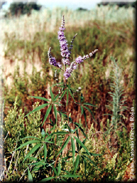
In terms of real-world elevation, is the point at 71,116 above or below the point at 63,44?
below

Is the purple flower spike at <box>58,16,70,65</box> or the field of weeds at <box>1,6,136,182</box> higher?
the purple flower spike at <box>58,16,70,65</box>

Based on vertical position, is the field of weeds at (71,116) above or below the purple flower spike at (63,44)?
below

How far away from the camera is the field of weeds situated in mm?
1540

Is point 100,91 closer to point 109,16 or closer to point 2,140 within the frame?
point 2,140

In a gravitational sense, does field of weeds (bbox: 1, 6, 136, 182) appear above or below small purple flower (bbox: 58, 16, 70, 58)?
below

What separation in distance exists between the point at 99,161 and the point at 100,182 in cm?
19

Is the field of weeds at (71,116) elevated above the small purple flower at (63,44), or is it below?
below

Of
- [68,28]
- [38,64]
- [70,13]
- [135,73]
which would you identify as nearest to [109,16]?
[70,13]

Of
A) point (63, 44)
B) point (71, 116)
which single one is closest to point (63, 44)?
point (63, 44)

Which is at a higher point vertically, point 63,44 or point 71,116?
point 63,44

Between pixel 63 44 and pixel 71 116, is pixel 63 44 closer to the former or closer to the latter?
pixel 63 44

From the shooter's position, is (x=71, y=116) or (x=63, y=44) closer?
(x=63, y=44)

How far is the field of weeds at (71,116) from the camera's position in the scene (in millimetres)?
1540

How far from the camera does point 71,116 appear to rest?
3.01 metres
